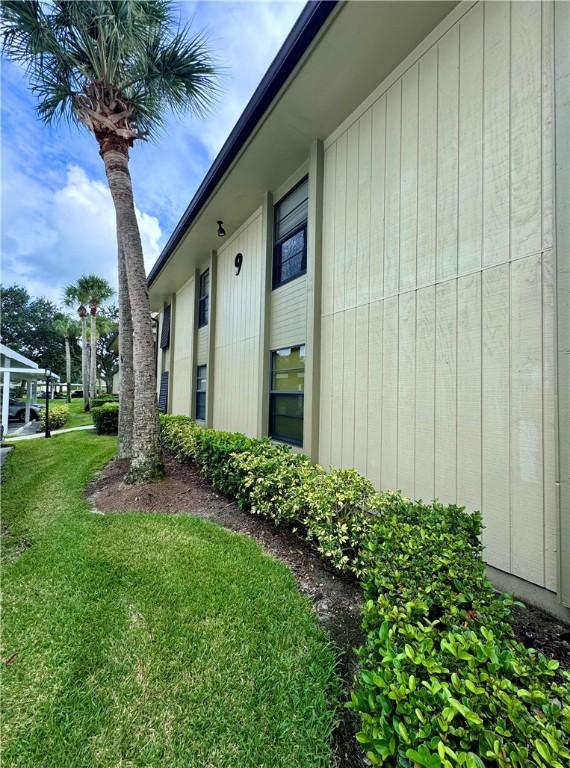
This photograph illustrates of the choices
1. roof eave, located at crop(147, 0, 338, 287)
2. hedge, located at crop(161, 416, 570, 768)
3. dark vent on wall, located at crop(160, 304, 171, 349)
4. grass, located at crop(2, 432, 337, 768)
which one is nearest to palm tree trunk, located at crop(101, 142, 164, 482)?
roof eave, located at crop(147, 0, 338, 287)

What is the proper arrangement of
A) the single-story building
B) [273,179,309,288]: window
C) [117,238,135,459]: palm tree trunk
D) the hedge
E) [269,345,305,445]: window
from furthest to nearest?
[117,238,135,459]: palm tree trunk, [273,179,309,288]: window, [269,345,305,445]: window, the single-story building, the hedge

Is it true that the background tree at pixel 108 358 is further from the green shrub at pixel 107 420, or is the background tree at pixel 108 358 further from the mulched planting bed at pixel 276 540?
the mulched planting bed at pixel 276 540

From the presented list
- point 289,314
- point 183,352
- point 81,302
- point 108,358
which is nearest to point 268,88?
point 289,314

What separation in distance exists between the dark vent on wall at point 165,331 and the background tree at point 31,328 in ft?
113

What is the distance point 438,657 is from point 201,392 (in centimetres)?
1048

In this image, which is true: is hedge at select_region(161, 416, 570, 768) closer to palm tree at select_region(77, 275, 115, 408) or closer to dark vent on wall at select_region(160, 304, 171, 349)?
dark vent on wall at select_region(160, 304, 171, 349)

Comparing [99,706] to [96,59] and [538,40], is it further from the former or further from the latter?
[96,59]

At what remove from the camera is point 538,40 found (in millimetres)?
2924

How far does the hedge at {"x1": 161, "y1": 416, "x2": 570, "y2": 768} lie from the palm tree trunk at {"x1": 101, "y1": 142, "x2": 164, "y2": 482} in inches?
137

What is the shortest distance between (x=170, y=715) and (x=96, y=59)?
8.61 meters

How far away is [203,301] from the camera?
11547 mm

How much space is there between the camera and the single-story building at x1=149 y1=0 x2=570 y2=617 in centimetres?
284

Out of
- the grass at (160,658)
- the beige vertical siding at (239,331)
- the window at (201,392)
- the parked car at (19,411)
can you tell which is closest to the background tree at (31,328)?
the parked car at (19,411)

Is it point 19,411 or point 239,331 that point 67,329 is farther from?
point 239,331
